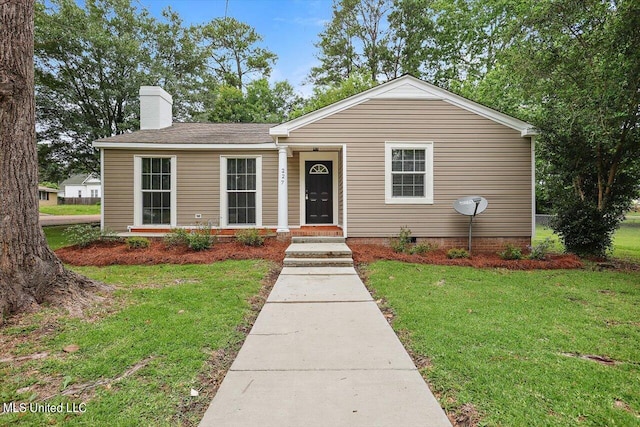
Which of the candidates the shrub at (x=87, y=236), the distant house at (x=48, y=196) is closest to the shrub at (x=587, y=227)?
the shrub at (x=87, y=236)

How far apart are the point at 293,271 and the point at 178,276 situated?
82.0 inches

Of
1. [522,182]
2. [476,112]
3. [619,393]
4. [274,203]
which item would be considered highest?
[476,112]

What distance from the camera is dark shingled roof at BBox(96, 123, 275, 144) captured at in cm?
957

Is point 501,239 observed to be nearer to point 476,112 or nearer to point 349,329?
point 476,112

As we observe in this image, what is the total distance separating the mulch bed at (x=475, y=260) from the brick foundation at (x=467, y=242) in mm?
584

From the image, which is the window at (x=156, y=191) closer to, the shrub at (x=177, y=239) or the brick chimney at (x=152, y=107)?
the shrub at (x=177, y=239)

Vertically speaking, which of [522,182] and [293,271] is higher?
[522,182]

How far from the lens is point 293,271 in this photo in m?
6.27

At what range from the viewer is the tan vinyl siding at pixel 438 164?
851 cm

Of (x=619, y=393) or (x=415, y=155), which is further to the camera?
(x=415, y=155)

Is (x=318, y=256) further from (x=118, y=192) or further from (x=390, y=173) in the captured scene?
(x=118, y=192)

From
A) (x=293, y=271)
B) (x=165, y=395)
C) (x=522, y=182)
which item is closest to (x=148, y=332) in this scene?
(x=165, y=395)

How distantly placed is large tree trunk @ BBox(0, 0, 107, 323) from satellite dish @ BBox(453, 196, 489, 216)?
7.71m

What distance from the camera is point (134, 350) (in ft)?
9.43
